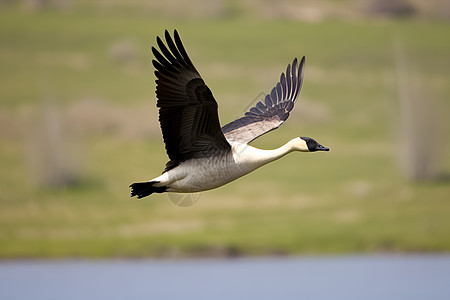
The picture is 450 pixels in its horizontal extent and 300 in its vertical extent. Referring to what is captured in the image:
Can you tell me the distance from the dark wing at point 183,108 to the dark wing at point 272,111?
3.03ft

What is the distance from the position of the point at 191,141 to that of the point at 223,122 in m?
23.0

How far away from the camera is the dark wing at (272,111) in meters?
12.4

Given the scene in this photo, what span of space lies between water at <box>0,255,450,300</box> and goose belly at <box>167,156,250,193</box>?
31.2ft

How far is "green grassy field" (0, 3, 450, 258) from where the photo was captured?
2664 cm

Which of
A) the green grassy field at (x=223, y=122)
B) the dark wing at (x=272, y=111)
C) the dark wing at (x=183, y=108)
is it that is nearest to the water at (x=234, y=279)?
the green grassy field at (x=223, y=122)

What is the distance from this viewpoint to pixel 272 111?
13109 millimetres

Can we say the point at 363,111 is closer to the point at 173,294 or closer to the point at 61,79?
the point at 61,79

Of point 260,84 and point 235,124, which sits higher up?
point 260,84

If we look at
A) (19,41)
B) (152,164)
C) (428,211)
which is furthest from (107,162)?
(19,41)

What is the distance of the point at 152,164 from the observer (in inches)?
1282

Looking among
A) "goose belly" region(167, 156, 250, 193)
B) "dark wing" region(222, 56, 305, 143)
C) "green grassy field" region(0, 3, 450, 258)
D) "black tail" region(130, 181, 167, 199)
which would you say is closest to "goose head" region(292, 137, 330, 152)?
"dark wing" region(222, 56, 305, 143)

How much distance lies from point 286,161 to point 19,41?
16916 mm

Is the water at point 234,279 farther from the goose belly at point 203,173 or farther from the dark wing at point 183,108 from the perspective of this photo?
the dark wing at point 183,108

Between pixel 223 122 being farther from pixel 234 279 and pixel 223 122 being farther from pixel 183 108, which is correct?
pixel 183 108
